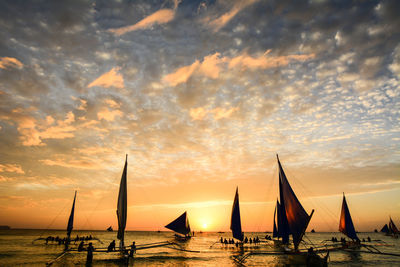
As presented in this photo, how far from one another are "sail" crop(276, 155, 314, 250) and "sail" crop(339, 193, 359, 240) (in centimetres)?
3225

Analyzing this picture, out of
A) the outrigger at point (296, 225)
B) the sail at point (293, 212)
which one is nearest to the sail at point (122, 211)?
the outrigger at point (296, 225)

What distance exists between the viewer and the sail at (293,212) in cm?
2719

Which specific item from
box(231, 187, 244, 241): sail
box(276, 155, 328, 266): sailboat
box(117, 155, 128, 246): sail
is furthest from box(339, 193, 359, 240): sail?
box(117, 155, 128, 246): sail

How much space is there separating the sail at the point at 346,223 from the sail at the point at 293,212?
32247mm

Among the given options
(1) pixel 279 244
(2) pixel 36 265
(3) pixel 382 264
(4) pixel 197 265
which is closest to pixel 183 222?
(1) pixel 279 244

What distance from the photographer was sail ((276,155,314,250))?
27.2 meters

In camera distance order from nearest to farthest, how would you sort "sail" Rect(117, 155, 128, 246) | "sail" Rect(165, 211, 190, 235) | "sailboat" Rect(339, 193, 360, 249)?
1. "sail" Rect(117, 155, 128, 246)
2. "sailboat" Rect(339, 193, 360, 249)
3. "sail" Rect(165, 211, 190, 235)

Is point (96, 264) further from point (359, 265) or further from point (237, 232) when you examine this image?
point (359, 265)

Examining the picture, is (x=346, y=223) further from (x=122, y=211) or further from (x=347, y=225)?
(x=122, y=211)

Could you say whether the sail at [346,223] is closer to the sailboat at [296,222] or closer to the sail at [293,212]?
the sailboat at [296,222]

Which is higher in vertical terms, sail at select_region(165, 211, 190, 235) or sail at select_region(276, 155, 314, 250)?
sail at select_region(276, 155, 314, 250)

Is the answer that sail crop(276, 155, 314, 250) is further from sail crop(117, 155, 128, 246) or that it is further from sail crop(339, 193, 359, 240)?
sail crop(339, 193, 359, 240)

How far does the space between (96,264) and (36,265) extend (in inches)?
292

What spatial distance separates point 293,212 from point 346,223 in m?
34.5
